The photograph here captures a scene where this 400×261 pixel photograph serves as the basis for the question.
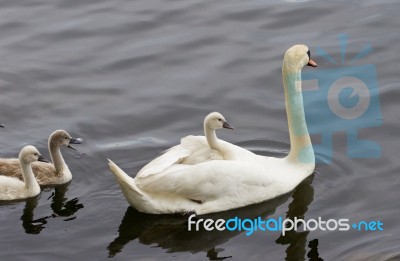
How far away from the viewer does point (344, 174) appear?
11.6 m

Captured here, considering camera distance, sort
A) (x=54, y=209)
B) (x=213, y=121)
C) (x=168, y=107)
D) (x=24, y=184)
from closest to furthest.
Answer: (x=213, y=121) → (x=54, y=209) → (x=24, y=184) → (x=168, y=107)

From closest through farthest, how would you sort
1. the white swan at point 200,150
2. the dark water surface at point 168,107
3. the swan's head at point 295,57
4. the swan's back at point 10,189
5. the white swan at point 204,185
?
the dark water surface at point 168,107 < the white swan at point 204,185 < the white swan at point 200,150 < the swan's head at point 295,57 < the swan's back at point 10,189

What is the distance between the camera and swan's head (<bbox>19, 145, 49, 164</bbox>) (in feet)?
→ 38.1

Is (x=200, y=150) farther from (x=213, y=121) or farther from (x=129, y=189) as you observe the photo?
(x=129, y=189)

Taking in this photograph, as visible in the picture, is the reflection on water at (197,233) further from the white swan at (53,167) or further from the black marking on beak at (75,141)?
the black marking on beak at (75,141)

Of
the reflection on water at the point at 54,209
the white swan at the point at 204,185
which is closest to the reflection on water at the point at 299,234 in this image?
the white swan at the point at 204,185

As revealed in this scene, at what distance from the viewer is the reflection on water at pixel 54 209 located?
10891mm

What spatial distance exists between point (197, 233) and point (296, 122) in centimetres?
192

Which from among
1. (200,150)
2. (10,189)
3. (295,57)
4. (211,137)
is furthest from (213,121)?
(10,189)

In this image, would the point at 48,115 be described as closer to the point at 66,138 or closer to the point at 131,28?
the point at 66,138

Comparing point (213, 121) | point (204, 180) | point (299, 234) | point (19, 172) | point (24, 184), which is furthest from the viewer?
point (19, 172)

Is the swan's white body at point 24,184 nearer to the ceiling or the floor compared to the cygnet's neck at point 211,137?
nearer to the floor

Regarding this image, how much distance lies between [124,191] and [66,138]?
5.99 feet

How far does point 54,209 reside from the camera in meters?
11.4
